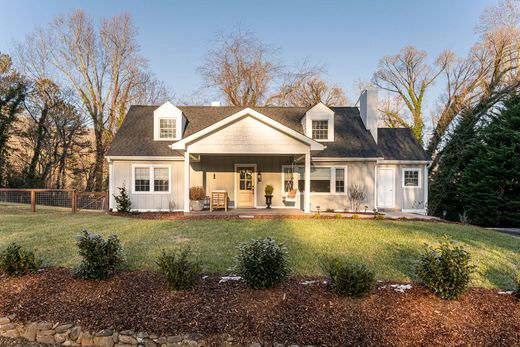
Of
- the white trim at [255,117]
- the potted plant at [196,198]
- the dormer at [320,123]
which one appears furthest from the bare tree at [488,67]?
the potted plant at [196,198]

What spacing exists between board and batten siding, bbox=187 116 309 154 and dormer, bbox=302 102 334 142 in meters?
3.04

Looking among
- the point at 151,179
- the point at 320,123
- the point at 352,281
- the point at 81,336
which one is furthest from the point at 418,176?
the point at 81,336

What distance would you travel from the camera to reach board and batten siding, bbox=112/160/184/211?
548 inches

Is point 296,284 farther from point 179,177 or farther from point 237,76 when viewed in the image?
point 237,76

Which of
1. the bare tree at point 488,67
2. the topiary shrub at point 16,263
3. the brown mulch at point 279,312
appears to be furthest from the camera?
the bare tree at point 488,67

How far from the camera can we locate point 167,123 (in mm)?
15117

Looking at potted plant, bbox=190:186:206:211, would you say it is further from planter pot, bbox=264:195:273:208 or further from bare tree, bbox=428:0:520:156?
bare tree, bbox=428:0:520:156

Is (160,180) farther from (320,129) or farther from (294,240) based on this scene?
(294,240)

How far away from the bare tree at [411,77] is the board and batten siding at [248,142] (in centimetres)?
1853

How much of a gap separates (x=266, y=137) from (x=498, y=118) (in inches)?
443

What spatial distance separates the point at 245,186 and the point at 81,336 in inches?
450

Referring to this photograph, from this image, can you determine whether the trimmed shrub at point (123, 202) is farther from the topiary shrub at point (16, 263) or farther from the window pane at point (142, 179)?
the topiary shrub at point (16, 263)

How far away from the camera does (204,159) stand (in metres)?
14.7

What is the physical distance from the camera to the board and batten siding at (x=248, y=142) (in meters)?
12.0
